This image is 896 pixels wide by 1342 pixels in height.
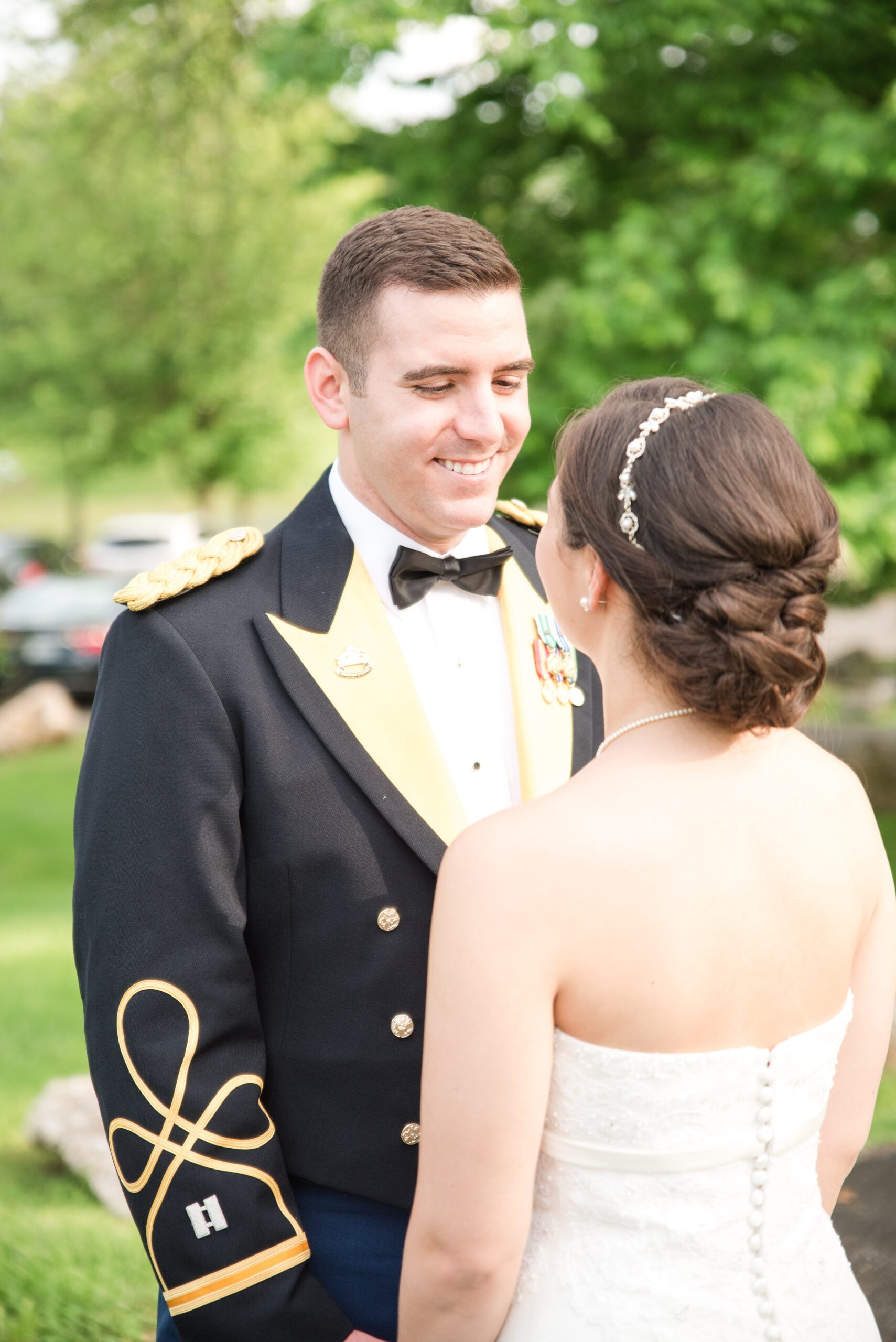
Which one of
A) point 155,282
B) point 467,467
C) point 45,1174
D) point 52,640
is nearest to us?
point 467,467

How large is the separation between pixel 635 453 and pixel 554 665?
90cm

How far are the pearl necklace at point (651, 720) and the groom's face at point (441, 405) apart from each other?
2.30 feet

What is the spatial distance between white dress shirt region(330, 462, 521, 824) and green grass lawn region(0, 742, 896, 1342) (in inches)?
96.7

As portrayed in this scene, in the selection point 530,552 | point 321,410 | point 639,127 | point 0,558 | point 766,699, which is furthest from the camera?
point 0,558

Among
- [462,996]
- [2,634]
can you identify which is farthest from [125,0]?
[462,996]

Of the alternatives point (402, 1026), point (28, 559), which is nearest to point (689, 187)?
point (402, 1026)

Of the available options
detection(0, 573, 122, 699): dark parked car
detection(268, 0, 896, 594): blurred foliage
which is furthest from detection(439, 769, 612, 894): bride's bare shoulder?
detection(0, 573, 122, 699): dark parked car

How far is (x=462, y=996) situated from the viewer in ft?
5.05

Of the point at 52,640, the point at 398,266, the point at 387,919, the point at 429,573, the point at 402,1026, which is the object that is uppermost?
the point at 398,266

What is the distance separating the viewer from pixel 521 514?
2936mm

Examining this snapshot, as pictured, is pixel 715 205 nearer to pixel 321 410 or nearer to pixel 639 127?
pixel 639 127

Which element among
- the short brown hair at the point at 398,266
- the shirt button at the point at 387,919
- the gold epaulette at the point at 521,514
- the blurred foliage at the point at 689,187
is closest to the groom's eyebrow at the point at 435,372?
the short brown hair at the point at 398,266

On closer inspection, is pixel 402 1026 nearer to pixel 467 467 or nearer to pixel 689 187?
pixel 467 467

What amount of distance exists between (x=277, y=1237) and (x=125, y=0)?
427 inches
